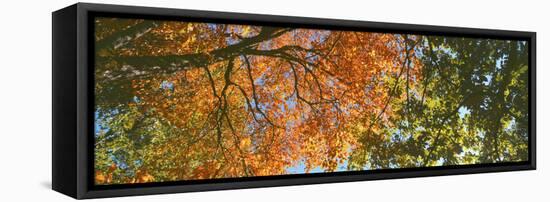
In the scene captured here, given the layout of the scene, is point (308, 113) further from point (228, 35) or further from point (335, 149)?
point (228, 35)

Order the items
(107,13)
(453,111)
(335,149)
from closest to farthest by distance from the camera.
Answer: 1. (107,13)
2. (335,149)
3. (453,111)

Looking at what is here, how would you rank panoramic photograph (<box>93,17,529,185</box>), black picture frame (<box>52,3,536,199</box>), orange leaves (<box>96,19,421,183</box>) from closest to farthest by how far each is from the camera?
black picture frame (<box>52,3,536,199</box>) < panoramic photograph (<box>93,17,529,185</box>) < orange leaves (<box>96,19,421,183</box>)

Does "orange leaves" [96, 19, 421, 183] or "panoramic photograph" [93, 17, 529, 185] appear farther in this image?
"orange leaves" [96, 19, 421, 183]

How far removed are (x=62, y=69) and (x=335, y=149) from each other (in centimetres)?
274

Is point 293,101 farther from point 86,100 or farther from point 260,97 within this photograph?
point 86,100

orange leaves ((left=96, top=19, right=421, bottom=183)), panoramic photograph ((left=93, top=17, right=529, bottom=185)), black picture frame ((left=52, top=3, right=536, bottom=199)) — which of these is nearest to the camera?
black picture frame ((left=52, top=3, right=536, bottom=199))

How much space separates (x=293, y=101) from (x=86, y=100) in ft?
6.70

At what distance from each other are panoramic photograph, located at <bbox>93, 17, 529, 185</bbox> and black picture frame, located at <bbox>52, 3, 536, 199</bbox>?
70 millimetres

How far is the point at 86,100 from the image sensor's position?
6949mm

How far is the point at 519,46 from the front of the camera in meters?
9.52

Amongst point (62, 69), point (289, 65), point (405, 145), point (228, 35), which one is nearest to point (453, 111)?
point (405, 145)

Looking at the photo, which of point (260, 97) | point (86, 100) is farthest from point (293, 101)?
point (86, 100)

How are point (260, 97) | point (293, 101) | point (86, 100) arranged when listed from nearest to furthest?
point (86, 100) → point (260, 97) → point (293, 101)

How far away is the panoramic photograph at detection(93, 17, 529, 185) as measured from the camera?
7238 mm
